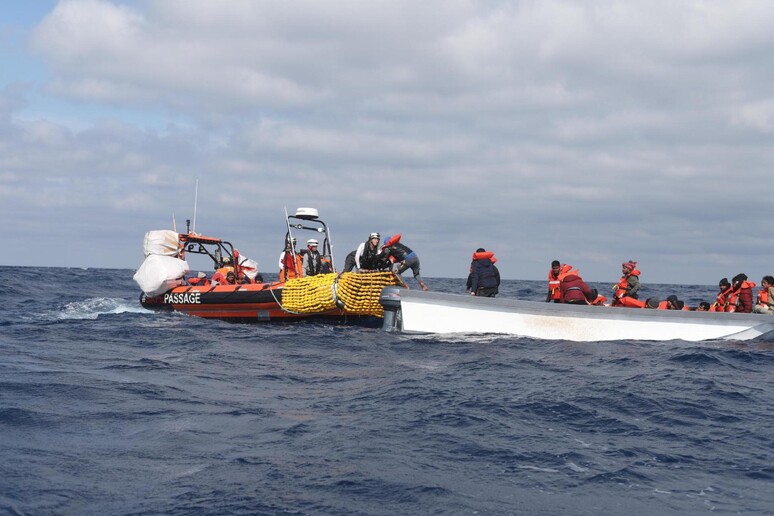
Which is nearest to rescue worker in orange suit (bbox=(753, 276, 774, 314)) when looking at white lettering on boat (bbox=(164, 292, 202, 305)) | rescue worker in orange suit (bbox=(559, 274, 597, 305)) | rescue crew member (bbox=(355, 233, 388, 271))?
rescue worker in orange suit (bbox=(559, 274, 597, 305))

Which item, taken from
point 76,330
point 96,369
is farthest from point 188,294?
point 96,369

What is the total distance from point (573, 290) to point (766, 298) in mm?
3784

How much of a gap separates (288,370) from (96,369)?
2409mm

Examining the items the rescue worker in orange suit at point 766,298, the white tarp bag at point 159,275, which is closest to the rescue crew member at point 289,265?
the white tarp bag at point 159,275

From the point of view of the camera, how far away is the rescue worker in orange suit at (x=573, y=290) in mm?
12773

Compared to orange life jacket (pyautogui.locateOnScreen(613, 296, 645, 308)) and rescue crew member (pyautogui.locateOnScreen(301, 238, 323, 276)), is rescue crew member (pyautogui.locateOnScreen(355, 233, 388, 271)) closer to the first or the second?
rescue crew member (pyautogui.locateOnScreen(301, 238, 323, 276))

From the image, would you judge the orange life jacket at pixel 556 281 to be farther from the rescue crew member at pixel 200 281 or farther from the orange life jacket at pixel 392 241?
the rescue crew member at pixel 200 281

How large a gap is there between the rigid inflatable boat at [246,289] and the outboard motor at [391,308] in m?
1.14

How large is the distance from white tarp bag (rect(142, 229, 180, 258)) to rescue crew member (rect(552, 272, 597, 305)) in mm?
10537

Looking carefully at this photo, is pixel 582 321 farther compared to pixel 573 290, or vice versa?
pixel 573 290

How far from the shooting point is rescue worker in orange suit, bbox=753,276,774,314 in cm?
1354

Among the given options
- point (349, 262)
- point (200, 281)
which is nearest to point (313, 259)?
point (349, 262)

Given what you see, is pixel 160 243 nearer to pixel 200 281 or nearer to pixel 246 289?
pixel 200 281

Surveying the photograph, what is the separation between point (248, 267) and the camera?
20000 mm
